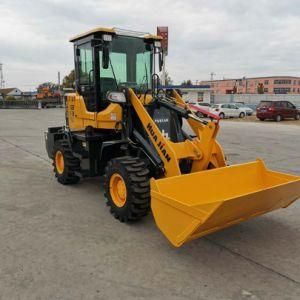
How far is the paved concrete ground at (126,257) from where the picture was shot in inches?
143

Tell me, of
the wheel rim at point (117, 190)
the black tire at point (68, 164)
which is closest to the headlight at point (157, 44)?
the black tire at point (68, 164)

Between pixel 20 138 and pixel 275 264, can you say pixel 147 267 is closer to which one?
pixel 275 264

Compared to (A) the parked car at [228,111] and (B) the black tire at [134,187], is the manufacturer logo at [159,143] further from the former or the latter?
(A) the parked car at [228,111]

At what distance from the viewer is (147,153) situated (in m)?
5.62

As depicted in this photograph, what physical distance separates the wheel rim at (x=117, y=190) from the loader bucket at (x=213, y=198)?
0.87 metres

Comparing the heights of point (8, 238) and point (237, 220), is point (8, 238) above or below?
below

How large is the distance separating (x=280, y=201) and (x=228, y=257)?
103cm

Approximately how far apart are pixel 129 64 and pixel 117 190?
231cm

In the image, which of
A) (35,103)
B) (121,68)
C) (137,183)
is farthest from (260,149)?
(35,103)

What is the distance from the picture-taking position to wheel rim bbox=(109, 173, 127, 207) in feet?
17.8

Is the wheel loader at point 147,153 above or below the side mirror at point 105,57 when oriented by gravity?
below

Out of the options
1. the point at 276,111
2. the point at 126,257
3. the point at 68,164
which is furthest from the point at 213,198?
the point at 276,111

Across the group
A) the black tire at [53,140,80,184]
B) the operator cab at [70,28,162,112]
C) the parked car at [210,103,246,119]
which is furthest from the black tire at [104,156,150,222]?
the parked car at [210,103,246,119]

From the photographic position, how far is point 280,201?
15.6ft
